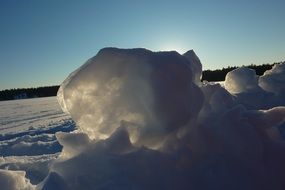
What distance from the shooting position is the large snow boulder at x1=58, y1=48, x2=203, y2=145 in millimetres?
2449

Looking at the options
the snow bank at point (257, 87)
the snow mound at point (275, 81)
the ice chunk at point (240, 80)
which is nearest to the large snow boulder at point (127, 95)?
the snow bank at point (257, 87)

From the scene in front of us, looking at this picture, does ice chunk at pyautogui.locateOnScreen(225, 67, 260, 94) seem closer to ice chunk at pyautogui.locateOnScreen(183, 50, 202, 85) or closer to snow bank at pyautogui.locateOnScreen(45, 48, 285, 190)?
ice chunk at pyautogui.locateOnScreen(183, 50, 202, 85)

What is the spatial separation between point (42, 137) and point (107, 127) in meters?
4.85

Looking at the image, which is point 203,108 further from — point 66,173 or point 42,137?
point 42,137

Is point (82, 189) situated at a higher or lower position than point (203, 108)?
lower

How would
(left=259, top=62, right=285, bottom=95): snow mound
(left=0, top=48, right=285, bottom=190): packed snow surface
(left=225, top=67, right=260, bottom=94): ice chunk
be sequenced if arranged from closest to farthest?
1. (left=0, top=48, right=285, bottom=190): packed snow surface
2. (left=225, top=67, right=260, bottom=94): ice chunk
3. (left=259, top=62, right=285, bottom=95): snow mound

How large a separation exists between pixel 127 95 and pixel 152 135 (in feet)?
0.95

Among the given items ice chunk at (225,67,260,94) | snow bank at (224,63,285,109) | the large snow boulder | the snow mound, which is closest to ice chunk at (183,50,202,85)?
the large snow boulder

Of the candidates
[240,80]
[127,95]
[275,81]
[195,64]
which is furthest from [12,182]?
[275,81]

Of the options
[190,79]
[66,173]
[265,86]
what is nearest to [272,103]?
[265,86]

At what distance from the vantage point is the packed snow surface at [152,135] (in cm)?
229

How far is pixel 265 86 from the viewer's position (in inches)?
222

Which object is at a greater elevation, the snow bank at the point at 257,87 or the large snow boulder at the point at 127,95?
the large snow boulder at the point at 127,95

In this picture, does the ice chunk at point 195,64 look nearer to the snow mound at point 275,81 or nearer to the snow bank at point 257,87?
the snow bank at point 257,87
